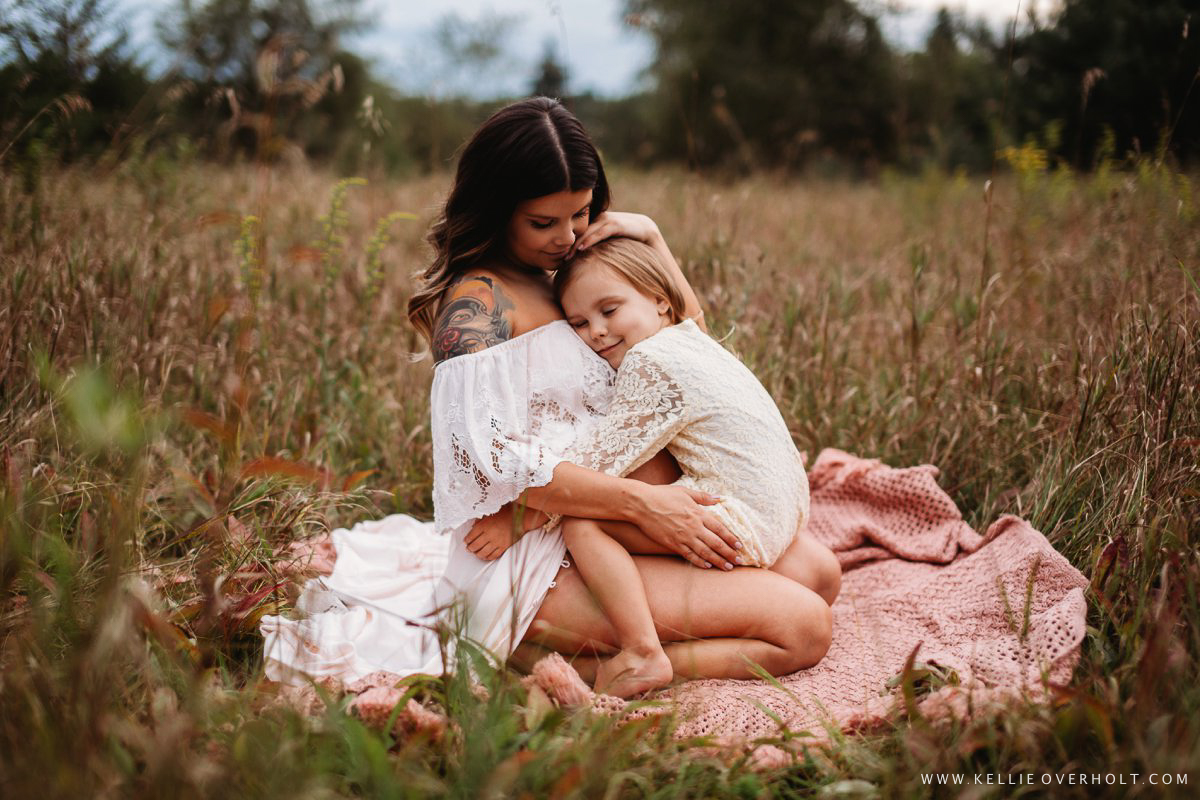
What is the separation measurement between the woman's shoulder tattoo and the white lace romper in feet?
1.32

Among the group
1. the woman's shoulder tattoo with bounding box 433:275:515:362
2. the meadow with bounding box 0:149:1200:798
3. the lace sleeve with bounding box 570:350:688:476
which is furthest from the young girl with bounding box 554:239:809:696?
the meadow with bounding box 0:149:1200:798

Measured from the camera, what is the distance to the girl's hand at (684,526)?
2.16 meters

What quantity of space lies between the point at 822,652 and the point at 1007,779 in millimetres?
719

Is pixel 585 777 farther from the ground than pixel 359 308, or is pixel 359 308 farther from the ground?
pixel 359 308

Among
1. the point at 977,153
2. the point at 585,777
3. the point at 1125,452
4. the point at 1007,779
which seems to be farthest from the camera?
the point at 977,153

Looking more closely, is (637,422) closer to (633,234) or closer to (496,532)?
(496,532)

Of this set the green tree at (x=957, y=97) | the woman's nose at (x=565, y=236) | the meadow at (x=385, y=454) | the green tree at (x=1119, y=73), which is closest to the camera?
the meadow at (x=385, y=454)

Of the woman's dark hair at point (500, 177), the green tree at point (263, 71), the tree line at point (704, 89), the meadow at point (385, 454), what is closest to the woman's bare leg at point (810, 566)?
the meadow at point (385, 454)

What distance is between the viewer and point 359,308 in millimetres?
4148

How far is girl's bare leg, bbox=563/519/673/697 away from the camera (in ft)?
6.66

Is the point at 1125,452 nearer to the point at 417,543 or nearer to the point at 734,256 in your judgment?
the point at 734,256

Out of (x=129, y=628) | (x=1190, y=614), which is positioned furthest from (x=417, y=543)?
(x=1190, y=614)

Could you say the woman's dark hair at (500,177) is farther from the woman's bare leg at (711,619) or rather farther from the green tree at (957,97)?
the green tree at (957,97)

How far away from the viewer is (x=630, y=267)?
237 cm
